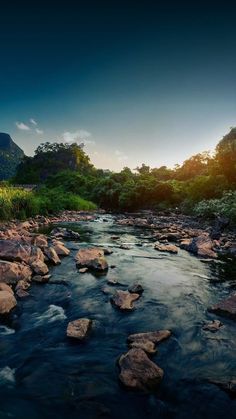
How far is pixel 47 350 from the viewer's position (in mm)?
5383

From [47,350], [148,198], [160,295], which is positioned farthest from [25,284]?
[148,198]

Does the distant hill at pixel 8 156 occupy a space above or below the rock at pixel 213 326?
above

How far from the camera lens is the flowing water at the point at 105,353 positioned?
4.12 metres

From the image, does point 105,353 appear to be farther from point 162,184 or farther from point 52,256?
point 162,184

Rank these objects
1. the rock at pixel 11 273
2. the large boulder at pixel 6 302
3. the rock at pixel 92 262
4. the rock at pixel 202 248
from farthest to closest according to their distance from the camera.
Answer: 1. the rock at pixel 202 248
2. the rock at pixel 92 262
3. the rock at pixel 11 273
4. the large boulder at pixel 6 302

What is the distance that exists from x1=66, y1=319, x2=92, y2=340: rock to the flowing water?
0.13 meters

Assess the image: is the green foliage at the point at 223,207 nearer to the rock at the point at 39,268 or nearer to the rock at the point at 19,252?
the rock at the point at 19,252

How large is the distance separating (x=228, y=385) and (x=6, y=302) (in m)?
4.74

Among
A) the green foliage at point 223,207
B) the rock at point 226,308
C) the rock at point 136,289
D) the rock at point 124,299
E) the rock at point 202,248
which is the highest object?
the green foliage at point 223,207

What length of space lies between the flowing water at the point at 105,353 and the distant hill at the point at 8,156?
98200 millimetres

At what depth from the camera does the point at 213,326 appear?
249 inches

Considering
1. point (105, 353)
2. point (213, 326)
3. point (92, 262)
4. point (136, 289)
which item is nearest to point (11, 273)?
point (92, 262)

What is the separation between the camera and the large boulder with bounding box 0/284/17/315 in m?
6.46

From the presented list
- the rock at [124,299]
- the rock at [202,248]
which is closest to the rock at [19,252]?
the rock at [124,299]
